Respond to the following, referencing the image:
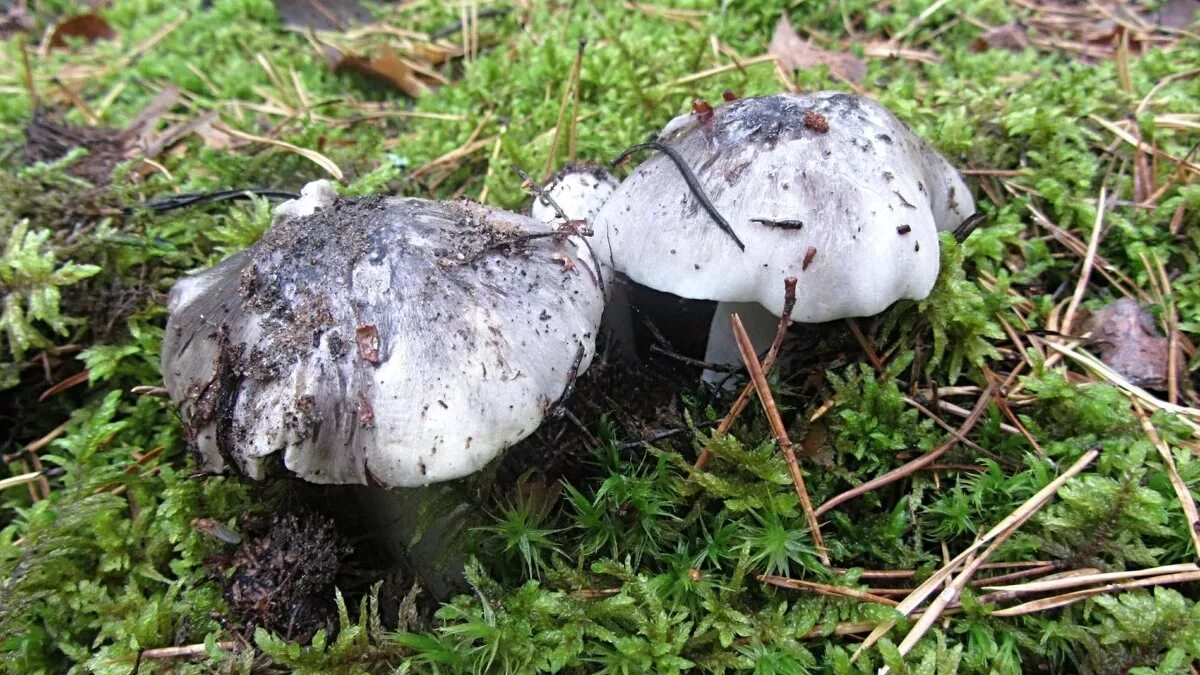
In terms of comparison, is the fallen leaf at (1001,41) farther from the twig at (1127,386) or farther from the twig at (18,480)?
Result: the twig at (18,480)

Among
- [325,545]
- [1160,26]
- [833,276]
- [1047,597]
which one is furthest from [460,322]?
[1160,26]

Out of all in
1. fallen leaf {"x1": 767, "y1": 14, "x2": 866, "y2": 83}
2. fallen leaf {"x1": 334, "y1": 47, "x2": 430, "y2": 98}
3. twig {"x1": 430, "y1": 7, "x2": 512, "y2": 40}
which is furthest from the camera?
twig {"x1": 430, "y1": 7, "x2": 512, "y2": 40}

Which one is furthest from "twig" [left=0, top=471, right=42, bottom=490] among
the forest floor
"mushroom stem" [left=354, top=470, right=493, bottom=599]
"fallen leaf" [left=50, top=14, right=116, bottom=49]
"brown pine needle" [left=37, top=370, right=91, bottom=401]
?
"fallen leaf" [left=50, top=14, right=116, bottom=49]

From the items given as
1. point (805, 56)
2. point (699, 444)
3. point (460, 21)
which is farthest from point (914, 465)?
point (460, 21)

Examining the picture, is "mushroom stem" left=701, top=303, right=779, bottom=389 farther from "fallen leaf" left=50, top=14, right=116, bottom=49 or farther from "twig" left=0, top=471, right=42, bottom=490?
"fallen leaf" left=50, top=14, right=116, bottom=49

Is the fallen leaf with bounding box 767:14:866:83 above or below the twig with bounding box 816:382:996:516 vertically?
above

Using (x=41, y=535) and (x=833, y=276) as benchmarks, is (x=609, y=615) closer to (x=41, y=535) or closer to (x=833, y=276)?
(x=833, y=276)

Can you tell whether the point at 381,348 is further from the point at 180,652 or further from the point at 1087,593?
the point at 1087,593

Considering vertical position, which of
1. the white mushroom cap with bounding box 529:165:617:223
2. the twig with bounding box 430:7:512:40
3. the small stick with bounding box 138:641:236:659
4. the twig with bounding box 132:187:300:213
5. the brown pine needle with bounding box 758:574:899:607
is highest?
the twig with bounding box 430:7:512:40
